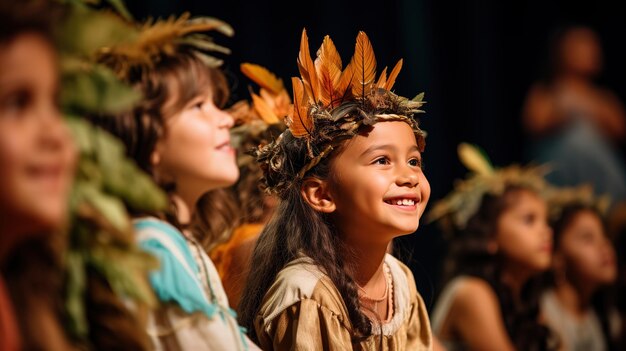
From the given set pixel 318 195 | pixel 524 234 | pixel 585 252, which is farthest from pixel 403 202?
pixel 585 252

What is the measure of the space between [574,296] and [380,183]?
2566 millimetres

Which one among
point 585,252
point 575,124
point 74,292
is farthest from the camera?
point 575,124

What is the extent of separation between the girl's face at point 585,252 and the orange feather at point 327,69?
97.9 inches

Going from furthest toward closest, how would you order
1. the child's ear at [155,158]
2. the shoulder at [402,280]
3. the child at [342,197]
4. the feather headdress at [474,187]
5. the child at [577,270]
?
the child at [577,270] → the feather headdress at [474,187] → the shoulder at [402,280] → the child at [342,197] → the child's ear at [155,158]

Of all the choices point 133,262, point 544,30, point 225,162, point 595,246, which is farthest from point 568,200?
point 133,262

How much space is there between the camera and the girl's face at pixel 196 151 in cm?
221

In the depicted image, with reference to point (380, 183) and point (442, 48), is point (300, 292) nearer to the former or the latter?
point (380, 183)

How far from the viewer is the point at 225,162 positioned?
228 cm

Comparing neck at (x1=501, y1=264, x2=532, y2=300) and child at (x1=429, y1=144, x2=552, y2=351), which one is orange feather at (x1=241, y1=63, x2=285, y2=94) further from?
neck at (x1=501, y1=264, x2=532, y2=300)

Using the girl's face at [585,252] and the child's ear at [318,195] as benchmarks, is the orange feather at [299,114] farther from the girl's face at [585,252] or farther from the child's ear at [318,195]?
the girl's face at [585,252]

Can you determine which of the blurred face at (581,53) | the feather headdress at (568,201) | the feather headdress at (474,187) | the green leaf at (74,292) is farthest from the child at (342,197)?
the blurred face at (581,53)

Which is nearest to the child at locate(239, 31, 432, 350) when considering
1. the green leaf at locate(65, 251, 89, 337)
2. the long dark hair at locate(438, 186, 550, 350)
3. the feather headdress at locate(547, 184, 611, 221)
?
the green leaf at locate(65, 251, 89, 337)

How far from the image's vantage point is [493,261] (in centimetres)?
429

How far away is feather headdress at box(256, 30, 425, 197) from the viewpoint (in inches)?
103
